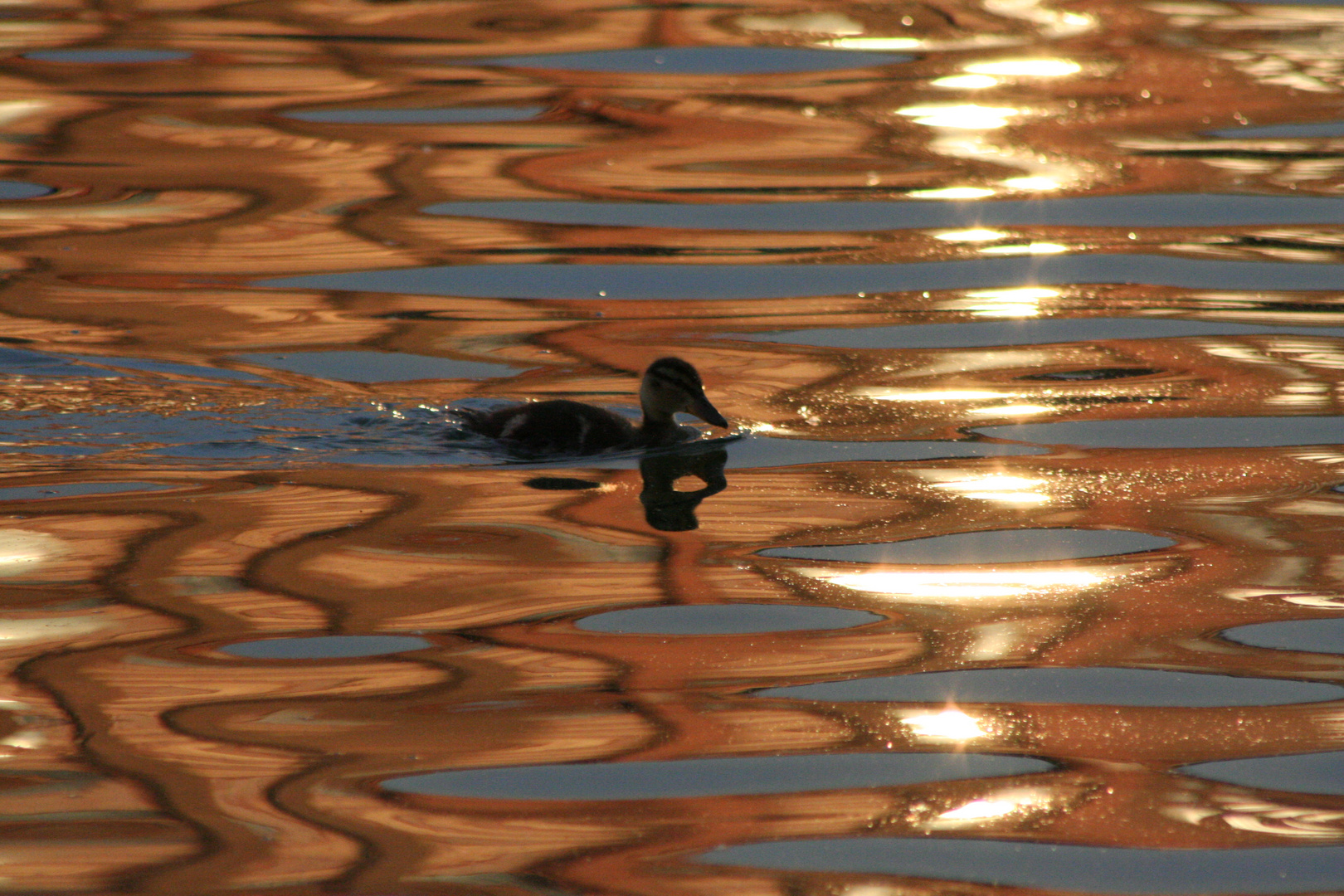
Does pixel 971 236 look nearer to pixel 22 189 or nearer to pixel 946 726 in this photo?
pixel 22 189

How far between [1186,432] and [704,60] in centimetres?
677

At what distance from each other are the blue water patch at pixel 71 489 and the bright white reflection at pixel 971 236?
4.86 metres

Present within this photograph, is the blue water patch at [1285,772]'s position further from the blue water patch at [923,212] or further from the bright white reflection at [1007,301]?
the blue water patch at [923,212]

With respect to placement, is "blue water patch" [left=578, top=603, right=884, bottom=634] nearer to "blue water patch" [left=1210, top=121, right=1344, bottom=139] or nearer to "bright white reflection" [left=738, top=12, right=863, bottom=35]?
"blue water patch" [left=1210, top=121, right=1344, bottom=139]

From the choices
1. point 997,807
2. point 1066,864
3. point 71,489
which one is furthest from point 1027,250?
point 1066,864

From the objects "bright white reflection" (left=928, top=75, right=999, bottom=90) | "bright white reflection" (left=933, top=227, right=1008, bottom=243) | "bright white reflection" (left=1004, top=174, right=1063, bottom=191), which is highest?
"bright white reflection" (left=928, top=75, right=999, bottom=90)

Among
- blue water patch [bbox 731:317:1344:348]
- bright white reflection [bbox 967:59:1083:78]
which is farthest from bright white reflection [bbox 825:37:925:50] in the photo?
blue water patch [bbox 731:317:1344:348]

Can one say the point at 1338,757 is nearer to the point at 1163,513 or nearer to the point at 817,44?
the point at 1163,513

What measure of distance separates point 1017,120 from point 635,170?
2.55 metres

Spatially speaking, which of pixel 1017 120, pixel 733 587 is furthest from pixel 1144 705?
pixel 1017 120

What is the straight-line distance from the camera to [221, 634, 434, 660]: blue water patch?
15.7 ft

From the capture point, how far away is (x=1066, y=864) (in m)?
3.80

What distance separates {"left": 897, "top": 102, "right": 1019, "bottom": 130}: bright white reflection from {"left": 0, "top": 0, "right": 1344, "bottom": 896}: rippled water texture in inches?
2.5

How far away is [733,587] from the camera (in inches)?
212
